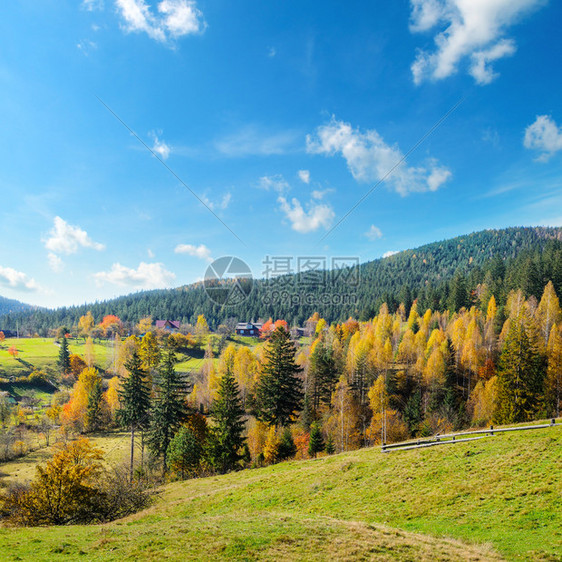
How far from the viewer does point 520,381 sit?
139ft

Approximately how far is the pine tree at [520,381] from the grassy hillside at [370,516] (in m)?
19.9

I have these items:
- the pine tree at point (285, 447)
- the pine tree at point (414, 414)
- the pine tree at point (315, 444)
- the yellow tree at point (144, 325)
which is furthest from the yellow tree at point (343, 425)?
the yellow tree at point (144, 325)

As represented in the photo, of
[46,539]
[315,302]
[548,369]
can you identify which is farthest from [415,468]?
[315,302]

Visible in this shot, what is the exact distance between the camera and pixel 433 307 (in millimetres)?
105875

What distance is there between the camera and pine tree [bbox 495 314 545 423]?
41.4m

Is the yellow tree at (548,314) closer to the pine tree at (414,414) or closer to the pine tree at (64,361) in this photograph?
the pine tree at (414,414)

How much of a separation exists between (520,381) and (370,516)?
3626cm

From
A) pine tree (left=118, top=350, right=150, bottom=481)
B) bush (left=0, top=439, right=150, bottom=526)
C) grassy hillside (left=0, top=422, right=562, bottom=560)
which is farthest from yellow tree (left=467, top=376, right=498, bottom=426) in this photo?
pine tree (left=118, top=350, right=150, bottom=481)

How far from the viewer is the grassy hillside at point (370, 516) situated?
42.5ft

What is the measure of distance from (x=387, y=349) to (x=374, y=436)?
20.2 metres

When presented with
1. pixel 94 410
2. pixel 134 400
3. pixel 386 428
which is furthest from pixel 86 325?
pixel 386 428

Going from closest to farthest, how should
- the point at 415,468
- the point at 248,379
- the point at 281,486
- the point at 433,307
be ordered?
the point at 415,468 → the point at 281,486 → the point at 248,379 → the point at 433,307

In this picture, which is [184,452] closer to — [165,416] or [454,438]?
[165,416]

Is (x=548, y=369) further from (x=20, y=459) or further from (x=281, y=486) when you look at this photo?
(x=20, y=459)
